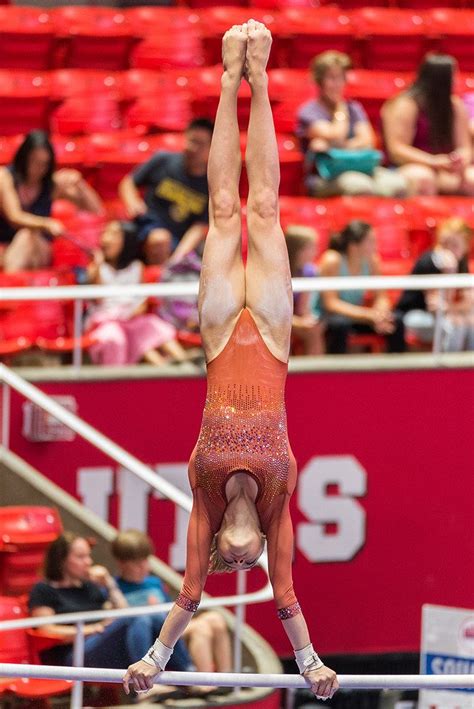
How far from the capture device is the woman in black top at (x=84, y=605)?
22.5ft

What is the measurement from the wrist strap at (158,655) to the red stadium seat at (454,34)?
20.1ft

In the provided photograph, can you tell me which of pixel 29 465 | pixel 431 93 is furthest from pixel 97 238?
pixel 431 93

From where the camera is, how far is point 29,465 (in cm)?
782

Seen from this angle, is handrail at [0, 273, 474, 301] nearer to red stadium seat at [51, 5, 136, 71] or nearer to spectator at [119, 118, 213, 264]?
spectator at [119, 118, 213, 264]

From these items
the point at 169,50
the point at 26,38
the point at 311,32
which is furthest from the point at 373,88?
the point at 26,38

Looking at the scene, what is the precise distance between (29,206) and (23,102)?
169 cm

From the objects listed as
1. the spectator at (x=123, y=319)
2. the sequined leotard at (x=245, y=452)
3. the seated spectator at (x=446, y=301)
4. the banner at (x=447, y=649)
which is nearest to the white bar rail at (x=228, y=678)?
the sequined leotard at (x=245, y=452)

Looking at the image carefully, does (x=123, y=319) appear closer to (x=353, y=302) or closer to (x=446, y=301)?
(x=353, y=302)

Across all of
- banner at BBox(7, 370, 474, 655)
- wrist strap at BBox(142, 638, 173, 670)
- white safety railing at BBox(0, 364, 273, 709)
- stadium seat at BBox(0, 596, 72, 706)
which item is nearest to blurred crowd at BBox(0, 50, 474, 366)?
banner at BBox(7, 370, 474, 655)

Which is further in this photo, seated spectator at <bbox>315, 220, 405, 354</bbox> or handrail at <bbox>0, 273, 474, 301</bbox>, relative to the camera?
seated spectator at <bbox>315, 220, 405, 354</bbox>

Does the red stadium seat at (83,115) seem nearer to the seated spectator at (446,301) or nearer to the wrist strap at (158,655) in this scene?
the seated spectator at (446,301)

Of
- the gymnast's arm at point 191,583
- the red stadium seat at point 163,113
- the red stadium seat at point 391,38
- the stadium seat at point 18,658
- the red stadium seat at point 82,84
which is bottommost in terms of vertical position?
the stadium seat at point 18,658

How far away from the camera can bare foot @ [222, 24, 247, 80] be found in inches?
225

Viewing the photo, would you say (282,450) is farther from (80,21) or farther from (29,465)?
(80,21)
